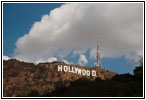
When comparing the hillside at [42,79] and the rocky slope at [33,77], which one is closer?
the hillside at [42,79]

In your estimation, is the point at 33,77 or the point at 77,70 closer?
the point at 33,77

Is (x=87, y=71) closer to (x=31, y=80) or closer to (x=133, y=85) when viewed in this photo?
(x=31, y=80)

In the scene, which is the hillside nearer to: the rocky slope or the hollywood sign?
the rocky slope

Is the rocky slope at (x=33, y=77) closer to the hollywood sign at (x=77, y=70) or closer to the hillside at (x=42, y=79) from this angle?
the hillside at (x=42, y=79)

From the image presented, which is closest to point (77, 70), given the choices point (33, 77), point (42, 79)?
point (42, 79)

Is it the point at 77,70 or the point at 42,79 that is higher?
the point at 77,70

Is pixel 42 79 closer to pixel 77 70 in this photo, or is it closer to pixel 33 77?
pixel 33 77

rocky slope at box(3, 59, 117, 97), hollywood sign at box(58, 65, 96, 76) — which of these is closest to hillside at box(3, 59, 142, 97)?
rocky slope at box(3, 59, 117, 97)

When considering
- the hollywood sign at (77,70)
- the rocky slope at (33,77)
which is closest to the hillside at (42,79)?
the rocky slope at (33,77)

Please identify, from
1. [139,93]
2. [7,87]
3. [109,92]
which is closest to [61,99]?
[109,92]
